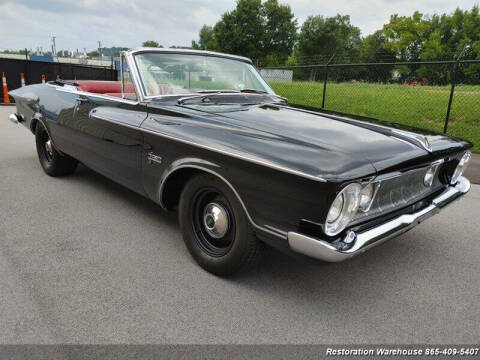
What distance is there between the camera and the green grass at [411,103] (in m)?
8.91

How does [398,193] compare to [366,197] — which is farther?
[398,193]

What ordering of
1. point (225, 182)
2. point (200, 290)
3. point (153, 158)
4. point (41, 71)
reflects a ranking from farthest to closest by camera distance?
point (41, 71)
point (153, 158)
point (200, 290)
point (225, 182)

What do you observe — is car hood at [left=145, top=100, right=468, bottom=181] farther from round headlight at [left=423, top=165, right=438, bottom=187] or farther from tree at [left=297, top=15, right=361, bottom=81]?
tree at [left=297, top=15, right=361, bottom=81]

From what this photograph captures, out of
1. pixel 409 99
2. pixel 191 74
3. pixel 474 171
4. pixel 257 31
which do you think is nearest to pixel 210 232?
pixel 191 74

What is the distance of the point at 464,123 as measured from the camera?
28.8ft

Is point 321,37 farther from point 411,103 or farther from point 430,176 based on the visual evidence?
point 430,176

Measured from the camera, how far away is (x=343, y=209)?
1935 millimetres

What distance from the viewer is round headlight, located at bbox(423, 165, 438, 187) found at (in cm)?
257

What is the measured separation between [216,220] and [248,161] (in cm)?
55

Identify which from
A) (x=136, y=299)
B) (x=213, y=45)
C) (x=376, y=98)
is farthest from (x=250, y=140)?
(x=213, y=45)

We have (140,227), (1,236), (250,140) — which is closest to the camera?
(250,140)

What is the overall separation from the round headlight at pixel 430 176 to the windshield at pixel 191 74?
172 cm

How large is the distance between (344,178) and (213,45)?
58.4 metres

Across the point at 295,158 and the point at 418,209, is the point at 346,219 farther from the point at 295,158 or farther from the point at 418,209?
the point at 418,209
